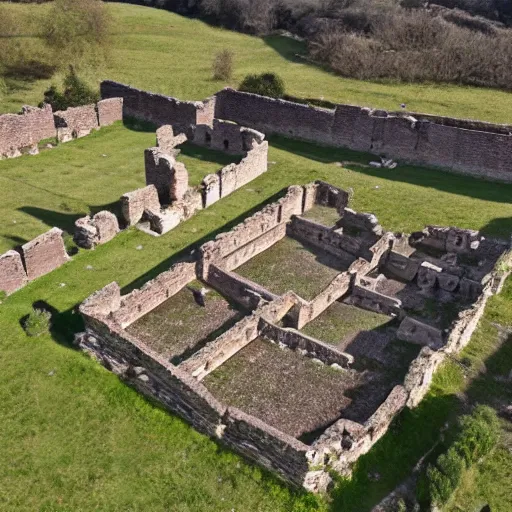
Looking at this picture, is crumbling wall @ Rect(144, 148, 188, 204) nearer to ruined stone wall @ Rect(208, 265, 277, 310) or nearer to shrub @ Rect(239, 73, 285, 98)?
ruined stone wall @ Rect(208, 265, 277, 310)

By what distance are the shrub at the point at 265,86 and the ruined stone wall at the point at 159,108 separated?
15.3 ft

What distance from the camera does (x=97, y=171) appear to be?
3216 centimetres

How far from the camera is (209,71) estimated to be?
2018 inches

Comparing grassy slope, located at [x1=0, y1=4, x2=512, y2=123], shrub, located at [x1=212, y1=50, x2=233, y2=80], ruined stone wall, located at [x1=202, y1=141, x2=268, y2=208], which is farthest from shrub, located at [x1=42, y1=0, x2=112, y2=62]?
ruined stone wall, located at [x1=202, y1=141, x2=268, y2=208]

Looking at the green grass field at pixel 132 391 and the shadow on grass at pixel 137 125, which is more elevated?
the green grass field at pixel 132 391

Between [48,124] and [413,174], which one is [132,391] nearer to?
[413,174]

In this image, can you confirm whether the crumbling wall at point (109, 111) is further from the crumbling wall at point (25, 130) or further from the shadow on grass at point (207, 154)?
the shadow on grass at point (207, 154)

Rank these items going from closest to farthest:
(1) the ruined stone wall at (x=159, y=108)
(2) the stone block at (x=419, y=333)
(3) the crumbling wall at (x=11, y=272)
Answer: (2) the stone block at (x=419, y=333) < (3) the crumbling wall at (x=11, y=272) < (1) the ruined stone wall at (x=159, y=108)

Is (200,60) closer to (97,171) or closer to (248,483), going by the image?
(97,171)

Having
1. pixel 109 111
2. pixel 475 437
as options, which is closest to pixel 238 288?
pixel 475 437

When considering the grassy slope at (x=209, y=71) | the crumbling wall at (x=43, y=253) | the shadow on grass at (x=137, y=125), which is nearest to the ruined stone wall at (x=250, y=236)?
the crumbling wall at (x=43, y=253)

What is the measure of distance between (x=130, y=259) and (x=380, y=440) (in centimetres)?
1249

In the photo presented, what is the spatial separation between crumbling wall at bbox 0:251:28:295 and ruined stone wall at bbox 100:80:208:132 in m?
17.6

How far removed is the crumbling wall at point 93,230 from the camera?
24.1 metres
